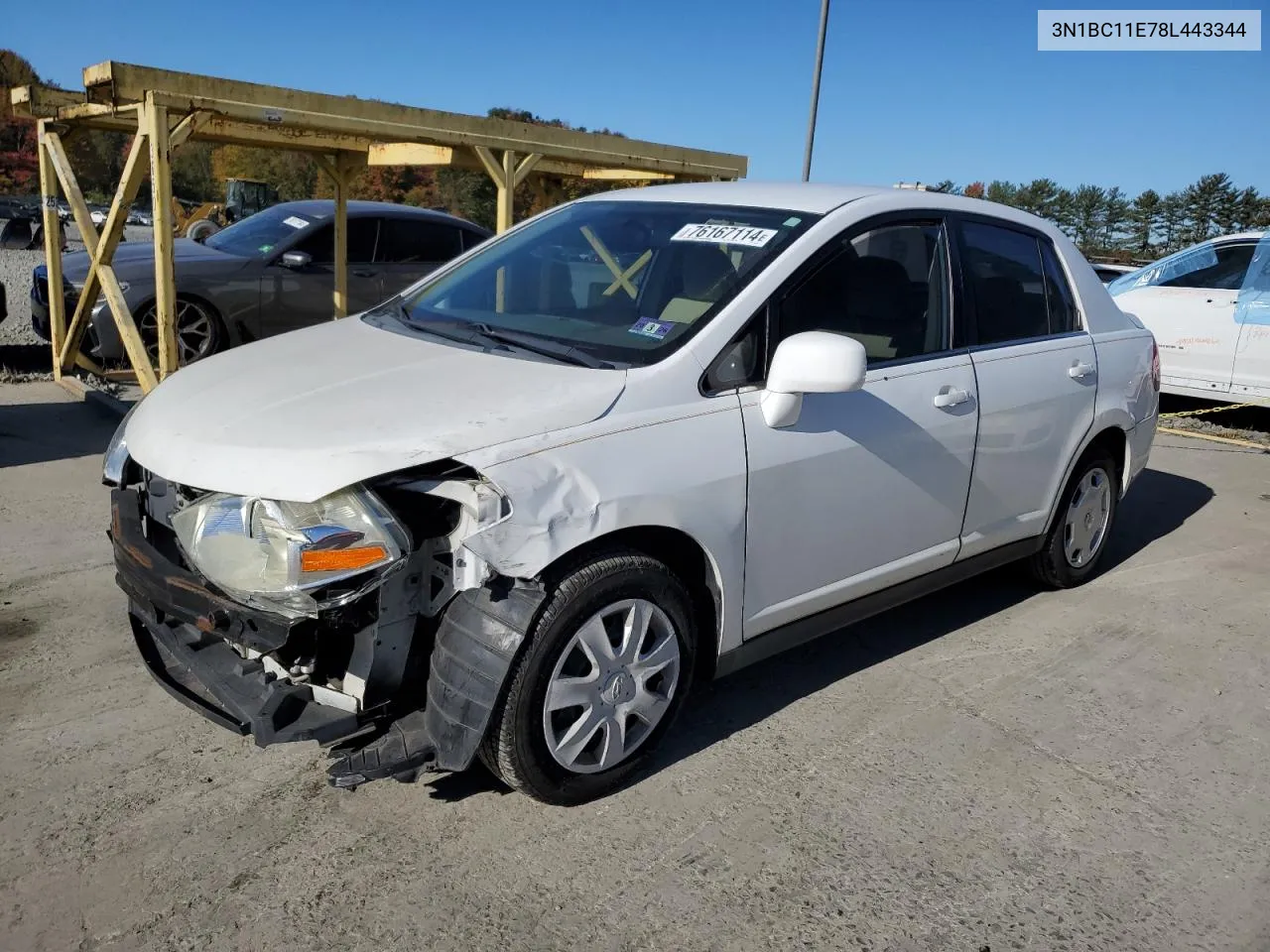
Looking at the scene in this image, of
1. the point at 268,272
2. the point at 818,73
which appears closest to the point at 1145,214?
the point at 818,73

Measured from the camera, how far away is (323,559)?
101 inches

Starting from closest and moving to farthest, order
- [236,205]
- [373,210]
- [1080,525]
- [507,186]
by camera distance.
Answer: [1080,525], [507,186], [373,210], [236,205]

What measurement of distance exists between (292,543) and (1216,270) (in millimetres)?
9527

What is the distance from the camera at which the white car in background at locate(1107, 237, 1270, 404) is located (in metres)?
9.08

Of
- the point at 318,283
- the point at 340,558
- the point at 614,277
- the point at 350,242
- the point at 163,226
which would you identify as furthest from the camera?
the point at 350,242

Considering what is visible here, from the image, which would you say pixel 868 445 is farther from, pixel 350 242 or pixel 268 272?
pixel 350 242

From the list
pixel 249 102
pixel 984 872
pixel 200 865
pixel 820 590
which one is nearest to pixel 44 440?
pixel 249 102

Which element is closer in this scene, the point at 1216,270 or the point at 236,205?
the point at 1216,270

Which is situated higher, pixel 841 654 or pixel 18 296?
pixel 18 296

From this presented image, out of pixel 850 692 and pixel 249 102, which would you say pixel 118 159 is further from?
pixel 850 692

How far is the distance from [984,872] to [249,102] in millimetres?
6622

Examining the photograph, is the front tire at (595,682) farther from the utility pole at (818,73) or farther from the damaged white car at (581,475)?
the utility pole at (818,73)

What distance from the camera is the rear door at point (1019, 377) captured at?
4.04m

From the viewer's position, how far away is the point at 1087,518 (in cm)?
494
